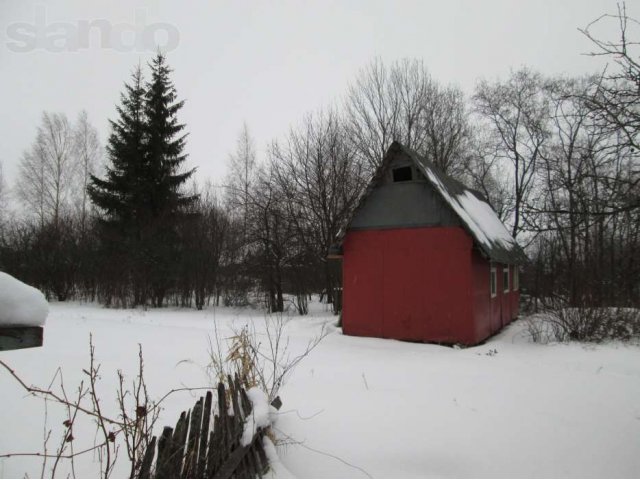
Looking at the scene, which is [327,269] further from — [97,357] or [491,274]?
[97,357]

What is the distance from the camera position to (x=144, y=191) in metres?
23.9

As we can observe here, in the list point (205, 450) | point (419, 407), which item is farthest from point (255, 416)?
point (419, 407)

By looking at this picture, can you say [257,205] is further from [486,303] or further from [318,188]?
[486,303]

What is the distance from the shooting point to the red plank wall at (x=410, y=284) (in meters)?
10.8

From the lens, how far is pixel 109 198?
23.8 m

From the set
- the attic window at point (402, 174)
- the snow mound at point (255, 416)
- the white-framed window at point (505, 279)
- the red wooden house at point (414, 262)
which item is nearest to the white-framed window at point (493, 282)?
the red wooden house at point (414, 262)

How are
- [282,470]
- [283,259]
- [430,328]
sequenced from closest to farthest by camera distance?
1. [282,470]
2. [430,328]
3. [283,259]

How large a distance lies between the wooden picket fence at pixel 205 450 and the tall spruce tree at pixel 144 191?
19356 mm

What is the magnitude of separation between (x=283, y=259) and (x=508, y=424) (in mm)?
15205

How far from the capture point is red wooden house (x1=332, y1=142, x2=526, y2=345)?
1079cm

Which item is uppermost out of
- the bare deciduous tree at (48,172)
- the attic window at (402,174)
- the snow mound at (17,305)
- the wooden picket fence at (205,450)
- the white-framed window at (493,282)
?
the bare deciduous tree at (48,172)

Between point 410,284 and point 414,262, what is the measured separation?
0.68 metres

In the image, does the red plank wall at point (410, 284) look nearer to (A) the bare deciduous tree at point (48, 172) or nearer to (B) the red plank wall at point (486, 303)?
(B) the red plank wall at point (486, 303)

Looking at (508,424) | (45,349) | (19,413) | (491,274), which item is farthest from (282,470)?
(491,274)
